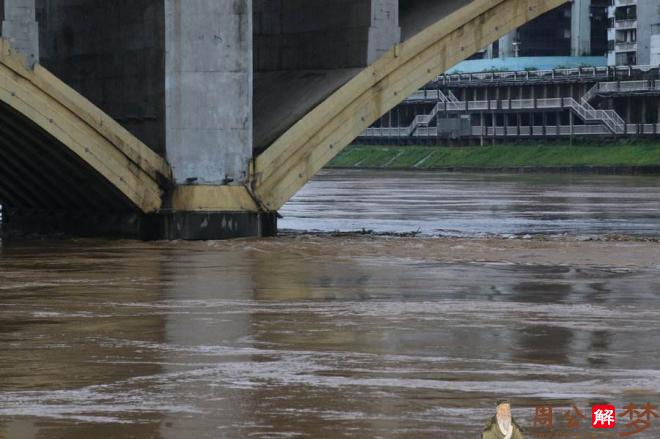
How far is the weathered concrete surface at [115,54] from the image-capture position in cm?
3994

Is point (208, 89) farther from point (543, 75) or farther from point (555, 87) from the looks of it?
point (543, 75)

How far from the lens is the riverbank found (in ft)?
360

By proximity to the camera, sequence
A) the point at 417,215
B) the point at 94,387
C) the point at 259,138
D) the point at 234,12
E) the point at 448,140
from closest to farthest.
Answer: the point at 94,387, the point at 234,12, the point at 259,138, the point at 417,215, the point at 448,140

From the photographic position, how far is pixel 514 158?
123m

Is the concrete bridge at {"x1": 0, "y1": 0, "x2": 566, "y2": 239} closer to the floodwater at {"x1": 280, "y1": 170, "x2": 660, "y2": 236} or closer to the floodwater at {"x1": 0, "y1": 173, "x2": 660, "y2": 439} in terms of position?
the floodwater at {"x1": 0, "y1": 173, "x2": 660, "y2": 439}

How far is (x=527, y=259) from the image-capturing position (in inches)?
1296

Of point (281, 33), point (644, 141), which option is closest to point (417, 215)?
point (281, 33)

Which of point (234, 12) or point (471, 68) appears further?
point (471, 68)

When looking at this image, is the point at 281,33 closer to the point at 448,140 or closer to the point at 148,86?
the point at 148,86

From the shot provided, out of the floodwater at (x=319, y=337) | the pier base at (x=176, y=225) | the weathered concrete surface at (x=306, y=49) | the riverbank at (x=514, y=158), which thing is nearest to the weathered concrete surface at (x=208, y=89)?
the pier base at (x=176, y=225)

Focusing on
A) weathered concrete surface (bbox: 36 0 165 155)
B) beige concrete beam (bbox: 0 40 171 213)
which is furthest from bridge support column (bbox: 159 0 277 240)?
weathered concrete surface (bbox: 36 0 165 155)

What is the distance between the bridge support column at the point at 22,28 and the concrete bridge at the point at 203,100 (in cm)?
3

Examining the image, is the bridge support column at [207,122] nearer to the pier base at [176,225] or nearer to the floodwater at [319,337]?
the pier base at [176,225]

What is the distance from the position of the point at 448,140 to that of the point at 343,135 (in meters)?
102
